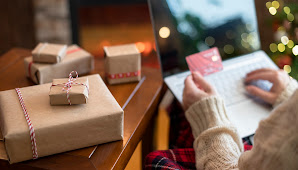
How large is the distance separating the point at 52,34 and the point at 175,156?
1675 millimetres

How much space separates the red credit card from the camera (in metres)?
1.02

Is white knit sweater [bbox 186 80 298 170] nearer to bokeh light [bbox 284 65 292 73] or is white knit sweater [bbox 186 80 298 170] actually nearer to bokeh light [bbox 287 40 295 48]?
bokeh light [bbox 284 65 292 73]

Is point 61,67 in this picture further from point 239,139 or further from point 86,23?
point 86,23

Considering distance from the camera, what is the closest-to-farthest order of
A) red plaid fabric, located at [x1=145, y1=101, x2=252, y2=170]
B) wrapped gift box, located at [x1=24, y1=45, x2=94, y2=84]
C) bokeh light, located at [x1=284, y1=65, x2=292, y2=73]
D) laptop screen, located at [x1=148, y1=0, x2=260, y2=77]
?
red plaid fabric, located at [x1=145, y1=101, x2=252, y2=170], wrapped gift box, located at [x1=24, y1=45, x2=94, y2=84], laptop screen, located at [x1=148, y1=0, x2=260, y2=77], bokeh light, located at [x1=284, y1=65, x2=292, y2=73]

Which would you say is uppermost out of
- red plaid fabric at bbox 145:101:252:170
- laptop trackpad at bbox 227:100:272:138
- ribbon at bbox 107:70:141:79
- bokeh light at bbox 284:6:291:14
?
bokeh light at bbox 284:6:291:14

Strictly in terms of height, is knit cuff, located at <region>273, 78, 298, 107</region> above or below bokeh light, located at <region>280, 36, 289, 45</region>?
below

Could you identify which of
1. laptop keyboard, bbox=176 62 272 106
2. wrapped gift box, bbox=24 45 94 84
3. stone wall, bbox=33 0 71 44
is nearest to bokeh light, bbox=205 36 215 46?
laptop keyboard, bbox=176 62 272 106

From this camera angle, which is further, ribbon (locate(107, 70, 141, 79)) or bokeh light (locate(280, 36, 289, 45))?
bokeh light (locate(280, 36, 289, 45))

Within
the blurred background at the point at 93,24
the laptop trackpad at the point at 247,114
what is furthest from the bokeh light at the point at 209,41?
the blurred background at the point at 93,24

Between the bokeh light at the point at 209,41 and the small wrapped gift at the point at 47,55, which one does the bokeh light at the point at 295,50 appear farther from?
the small wrapped gift at the point at 47,55

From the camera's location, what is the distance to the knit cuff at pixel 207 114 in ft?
2.88

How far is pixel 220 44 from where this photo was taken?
1.13 m

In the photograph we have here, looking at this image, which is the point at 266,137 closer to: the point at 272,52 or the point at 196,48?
the point at 196,48

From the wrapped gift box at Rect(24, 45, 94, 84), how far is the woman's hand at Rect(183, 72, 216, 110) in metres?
0.31
